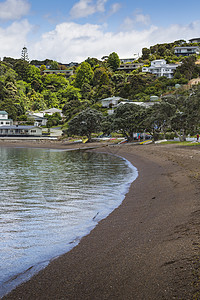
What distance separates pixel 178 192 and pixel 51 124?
94924mm

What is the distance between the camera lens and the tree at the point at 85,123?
6919cm

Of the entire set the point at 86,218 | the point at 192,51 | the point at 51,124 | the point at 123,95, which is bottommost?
the point at 86,218

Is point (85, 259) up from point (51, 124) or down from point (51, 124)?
down

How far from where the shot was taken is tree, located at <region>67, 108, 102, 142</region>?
2724 inches

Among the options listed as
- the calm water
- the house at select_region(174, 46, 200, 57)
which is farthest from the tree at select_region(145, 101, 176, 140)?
the house at select_region(174, 46, 200, 57)

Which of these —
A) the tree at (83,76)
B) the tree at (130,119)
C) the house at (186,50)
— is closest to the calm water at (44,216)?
the tree at (130,119)

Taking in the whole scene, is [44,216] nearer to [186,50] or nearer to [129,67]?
[129,67]

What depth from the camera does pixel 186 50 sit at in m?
163

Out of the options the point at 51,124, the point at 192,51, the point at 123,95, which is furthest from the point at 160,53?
the point at 51,124

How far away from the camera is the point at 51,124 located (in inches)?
4136

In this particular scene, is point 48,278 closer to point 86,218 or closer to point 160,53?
point 86,218

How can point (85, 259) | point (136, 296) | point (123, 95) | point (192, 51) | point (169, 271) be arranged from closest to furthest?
point (136, 296) → point (169, 271) → point (85, 259) → point (123, 95) → point (192, 51)

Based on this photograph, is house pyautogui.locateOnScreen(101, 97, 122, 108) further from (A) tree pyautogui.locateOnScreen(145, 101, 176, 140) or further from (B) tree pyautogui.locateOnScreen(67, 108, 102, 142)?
(A) tree pyautogui.locateOnScreen(145, 101, 176, 140)

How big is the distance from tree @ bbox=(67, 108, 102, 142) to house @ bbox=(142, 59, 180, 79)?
241 ft
